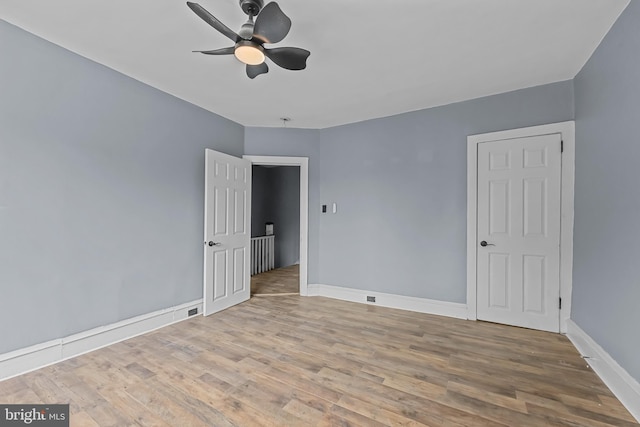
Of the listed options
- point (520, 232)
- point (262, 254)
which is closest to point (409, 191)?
point (520, 232)

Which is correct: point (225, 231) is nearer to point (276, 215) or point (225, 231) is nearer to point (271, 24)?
point (271, 24)

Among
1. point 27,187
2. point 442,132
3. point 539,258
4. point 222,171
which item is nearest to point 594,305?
point 539,258

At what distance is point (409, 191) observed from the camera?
3613 millimetres

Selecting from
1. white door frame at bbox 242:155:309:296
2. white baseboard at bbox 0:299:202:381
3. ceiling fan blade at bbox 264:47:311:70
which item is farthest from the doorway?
ceiling fan blade at bbox 264:47:311:70

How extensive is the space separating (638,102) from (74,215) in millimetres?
4257

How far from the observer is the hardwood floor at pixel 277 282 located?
4.46 meters

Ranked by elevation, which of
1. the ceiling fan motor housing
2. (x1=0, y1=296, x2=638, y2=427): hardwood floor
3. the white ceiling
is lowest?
(x1=0, y1=296, x2=638, y2=427): hardwood floor

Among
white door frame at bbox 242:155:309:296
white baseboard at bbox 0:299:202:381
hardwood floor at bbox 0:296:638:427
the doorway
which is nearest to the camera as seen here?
hardwood floor at bbox 0:296:638:427

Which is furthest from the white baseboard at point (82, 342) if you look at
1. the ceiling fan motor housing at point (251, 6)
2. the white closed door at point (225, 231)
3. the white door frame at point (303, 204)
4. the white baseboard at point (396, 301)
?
the ceiling fan motor housing at point (251, 6)

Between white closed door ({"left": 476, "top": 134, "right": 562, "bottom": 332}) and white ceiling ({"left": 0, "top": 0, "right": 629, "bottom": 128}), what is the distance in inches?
28.7

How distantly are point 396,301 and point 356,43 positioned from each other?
3.04 m

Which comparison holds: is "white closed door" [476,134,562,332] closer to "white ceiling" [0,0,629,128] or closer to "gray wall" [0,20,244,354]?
"white ceiling" [0,0,629,128]

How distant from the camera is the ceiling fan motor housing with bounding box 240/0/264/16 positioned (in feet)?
5.44

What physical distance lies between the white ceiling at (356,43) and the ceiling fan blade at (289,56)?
265 mm
